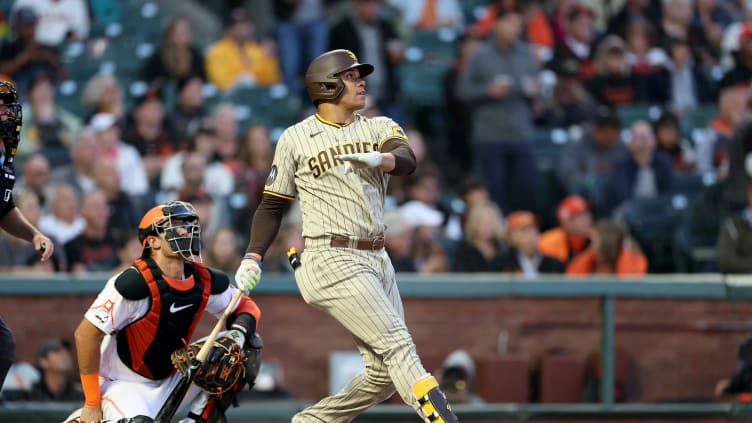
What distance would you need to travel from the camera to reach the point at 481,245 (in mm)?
9695

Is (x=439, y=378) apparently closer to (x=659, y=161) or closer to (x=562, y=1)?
(x=659, y=161)

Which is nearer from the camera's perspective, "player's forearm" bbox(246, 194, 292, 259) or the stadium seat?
"player's forearm" bbox(246, 194, 292, 259)

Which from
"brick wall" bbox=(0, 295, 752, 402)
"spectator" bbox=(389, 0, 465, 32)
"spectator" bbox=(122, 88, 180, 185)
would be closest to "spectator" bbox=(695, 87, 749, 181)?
"spectator" bbox=(389, 0, 465, 32)

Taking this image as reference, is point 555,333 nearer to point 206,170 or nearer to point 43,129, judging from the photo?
point 206,170

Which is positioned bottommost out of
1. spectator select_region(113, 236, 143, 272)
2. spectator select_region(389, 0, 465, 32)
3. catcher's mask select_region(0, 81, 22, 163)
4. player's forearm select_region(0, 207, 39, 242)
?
spectator select_region(113, 236, 143, 272)

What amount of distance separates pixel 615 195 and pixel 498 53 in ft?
5.29

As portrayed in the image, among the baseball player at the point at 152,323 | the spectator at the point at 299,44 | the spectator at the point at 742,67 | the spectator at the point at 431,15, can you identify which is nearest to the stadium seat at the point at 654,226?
the spectator at the point at 742,67

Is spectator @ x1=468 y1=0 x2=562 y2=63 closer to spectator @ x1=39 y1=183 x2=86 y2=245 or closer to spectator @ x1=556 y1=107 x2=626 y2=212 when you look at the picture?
spectator @ x1=556 y1=107 x2=626 y2=212

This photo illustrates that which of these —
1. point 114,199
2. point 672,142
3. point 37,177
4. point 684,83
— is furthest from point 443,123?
point 37,177

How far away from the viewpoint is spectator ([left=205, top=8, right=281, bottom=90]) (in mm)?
11898

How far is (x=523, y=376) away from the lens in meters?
8.62

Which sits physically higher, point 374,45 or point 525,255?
point 374,45

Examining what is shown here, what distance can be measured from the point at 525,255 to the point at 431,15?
3817mm

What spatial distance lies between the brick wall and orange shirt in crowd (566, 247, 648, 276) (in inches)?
33.4
